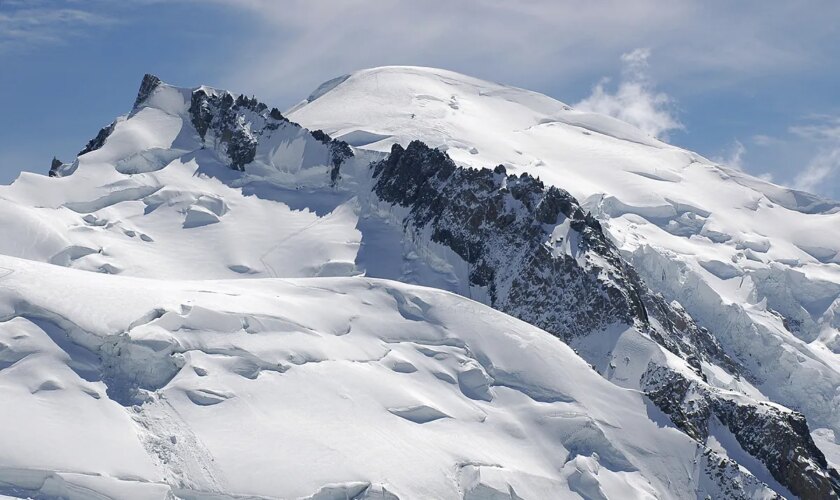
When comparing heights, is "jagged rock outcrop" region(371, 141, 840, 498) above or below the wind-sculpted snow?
above

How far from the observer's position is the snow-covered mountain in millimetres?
73375

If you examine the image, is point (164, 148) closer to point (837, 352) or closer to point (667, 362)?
point (667, 362)

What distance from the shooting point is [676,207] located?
536ft

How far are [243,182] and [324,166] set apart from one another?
901 centimetres

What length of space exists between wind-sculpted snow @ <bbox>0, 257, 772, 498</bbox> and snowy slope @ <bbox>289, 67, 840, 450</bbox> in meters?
46.8

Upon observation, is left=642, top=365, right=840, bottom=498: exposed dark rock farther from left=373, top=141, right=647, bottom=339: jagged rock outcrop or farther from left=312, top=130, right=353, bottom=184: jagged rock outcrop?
left=312, top=130, right=353, bottom=184: jagged rock outcrop

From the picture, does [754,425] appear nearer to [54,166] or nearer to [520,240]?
[520,240]

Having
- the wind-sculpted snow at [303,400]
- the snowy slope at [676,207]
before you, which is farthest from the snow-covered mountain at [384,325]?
the snowy slope at [676,207]

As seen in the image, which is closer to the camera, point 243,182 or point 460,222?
point 460,222

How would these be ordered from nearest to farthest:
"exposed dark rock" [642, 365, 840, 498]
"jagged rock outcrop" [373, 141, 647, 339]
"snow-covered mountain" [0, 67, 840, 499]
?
"snow-covered mountain" [0, 67, 840, 499] → "exposed dark rock" [642, 365, 840, 498] → "jagged rock outcrop" [373, 141, 647, 339]

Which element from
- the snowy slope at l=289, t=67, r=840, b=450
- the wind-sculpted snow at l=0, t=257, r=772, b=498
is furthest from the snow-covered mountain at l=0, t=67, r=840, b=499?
the snowy slope at l=289, t=67, r=840, b=450

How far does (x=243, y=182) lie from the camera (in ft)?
408

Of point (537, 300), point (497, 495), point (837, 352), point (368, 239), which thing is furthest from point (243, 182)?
point (837, 352)

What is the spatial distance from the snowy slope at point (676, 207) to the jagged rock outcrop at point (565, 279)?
35.7 ft
